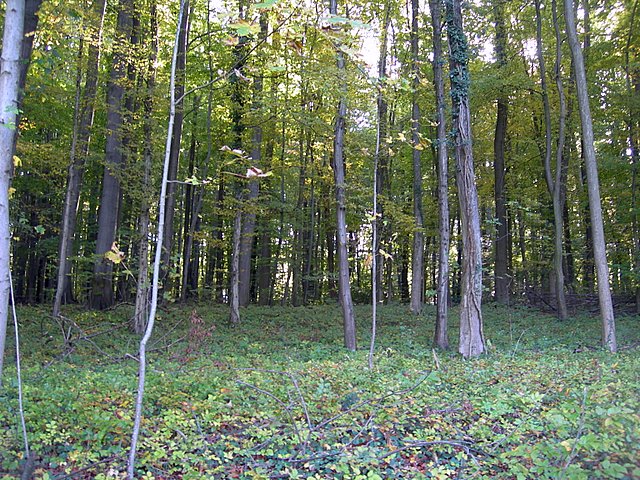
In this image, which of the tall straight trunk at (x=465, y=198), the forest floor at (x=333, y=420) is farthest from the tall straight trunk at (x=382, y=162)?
the forest floor at (x=333, y=420)

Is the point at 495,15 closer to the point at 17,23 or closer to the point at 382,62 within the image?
the point at 382,62

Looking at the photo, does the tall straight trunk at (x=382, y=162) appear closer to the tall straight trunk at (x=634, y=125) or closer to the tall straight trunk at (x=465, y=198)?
the tall straight trunk at (x=465, y=198)

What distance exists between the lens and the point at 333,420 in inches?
173

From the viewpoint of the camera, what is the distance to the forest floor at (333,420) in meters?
3.40

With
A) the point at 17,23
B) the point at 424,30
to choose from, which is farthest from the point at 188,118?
the point at 17,23

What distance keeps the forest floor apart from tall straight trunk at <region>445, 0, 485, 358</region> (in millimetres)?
1529

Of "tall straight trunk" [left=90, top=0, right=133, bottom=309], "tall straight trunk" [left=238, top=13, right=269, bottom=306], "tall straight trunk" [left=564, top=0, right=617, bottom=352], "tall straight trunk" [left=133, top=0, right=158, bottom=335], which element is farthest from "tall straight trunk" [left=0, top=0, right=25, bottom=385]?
"tall straight trunk" [left=564, top=0, right=617, bottom=352]

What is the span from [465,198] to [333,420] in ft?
20.1

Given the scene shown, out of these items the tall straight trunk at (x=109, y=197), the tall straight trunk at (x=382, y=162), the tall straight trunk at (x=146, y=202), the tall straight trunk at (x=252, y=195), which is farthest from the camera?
the tall straight trunk at (x=109, y=197)

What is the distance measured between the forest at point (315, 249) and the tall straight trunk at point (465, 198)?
0.16 feet

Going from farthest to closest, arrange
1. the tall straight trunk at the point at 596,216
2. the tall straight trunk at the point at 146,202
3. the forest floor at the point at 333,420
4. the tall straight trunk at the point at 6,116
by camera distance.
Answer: the tall straight trunk at the point at 146,202 → the tall straight trunk at the point at 596,216 → the tall straight trunk at the point at 6,116 → the forest floor at the point at 333,420

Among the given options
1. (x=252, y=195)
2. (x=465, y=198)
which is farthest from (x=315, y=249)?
(x=465, y=198)

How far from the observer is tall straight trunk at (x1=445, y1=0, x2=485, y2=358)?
8992mm

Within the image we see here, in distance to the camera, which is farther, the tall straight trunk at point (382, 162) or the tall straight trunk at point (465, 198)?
the tall straight trunk at point (382, 162)
